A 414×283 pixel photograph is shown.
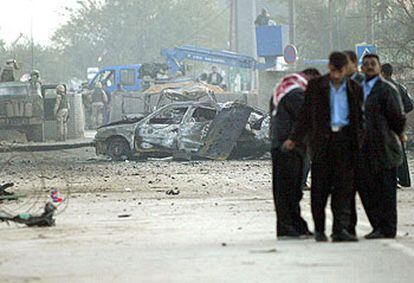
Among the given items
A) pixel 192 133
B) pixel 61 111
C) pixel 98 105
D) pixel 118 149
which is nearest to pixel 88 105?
pixel 98 105

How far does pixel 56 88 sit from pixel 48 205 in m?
29.3

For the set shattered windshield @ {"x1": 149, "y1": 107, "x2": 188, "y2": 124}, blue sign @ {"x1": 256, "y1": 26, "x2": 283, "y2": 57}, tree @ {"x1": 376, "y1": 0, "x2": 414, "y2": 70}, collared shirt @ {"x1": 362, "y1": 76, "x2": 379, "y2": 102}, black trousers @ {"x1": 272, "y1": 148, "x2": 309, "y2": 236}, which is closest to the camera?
black trousers @ {"x1": 272, "y1": 148, "x2": 309, "y2": 236}

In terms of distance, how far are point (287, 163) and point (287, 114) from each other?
1.55ft

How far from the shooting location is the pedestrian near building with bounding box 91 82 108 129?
57.8m

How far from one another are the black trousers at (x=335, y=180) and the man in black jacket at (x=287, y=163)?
330 mm

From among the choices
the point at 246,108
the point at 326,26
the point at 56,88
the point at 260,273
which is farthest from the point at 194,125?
the point at 326,26

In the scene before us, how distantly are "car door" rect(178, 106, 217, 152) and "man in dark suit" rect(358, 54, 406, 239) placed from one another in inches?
796

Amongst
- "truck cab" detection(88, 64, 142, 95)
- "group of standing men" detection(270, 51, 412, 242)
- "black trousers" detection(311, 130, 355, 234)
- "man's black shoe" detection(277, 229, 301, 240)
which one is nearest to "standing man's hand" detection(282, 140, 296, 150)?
"group of standing men" detection(270, 51, 412, 242)

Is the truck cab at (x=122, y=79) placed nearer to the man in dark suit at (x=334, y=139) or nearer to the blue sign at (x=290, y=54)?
the blue sign at (x=290, y=54)

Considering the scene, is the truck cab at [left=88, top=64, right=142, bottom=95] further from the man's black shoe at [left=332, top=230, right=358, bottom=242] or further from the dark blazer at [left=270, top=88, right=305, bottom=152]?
the man's black shoe at [left=332, top=230, right=358, bottom=242]

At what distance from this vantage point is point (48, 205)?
1581cm

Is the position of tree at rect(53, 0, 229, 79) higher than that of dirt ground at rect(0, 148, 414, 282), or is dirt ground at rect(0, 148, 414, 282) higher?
tree at rect(53, 0, 229, 79)

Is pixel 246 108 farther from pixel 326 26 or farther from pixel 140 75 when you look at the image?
pixel 326 26

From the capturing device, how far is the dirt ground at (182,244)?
11.1 meters
